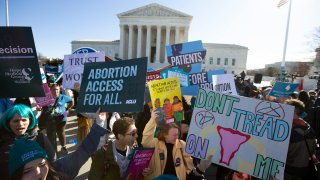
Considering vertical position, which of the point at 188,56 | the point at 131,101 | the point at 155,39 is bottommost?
the point at 131,101

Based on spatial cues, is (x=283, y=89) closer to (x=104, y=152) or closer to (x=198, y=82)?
(x=198, y=82)

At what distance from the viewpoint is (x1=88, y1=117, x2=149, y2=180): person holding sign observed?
226cm

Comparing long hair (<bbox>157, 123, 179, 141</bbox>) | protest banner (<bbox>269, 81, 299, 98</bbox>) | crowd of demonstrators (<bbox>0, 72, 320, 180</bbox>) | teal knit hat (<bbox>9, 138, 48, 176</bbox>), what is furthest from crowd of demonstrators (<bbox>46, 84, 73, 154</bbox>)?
protest banner (<bbox>269, 81, 299, 98</bbox>)

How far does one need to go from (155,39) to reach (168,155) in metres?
61.0

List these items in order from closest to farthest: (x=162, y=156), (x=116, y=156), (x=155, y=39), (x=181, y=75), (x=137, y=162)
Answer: (x=137, y=162)
(x=116, y=156)
(x=162, y=156)
(x=181, y=75)
(x=155, y=39)

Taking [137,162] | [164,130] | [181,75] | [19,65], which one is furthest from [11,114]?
[181,75]

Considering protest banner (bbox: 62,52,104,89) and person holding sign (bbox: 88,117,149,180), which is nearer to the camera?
person holding sign (bbox: 88,117,149,180)

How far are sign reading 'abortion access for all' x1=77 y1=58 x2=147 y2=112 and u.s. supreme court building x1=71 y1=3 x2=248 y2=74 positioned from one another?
52.2m

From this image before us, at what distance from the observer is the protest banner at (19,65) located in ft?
9.11

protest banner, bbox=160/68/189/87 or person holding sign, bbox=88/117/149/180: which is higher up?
protest banner, bbox=160/68/189/87

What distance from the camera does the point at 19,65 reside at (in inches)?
111

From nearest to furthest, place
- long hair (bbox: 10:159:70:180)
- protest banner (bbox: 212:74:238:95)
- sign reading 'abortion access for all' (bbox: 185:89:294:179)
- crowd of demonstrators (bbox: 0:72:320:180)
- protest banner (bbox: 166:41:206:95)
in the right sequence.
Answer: long hair (bbox: 10:159:70:180) → crowd of demonstrators (bbox: 0:72:320:180) → sign reading 'abortion access for all' (bbox: 185:89:294:179) → protest banner (bbox: 212:74:238:95) → protest banner (bbox: 166:41:206:95)

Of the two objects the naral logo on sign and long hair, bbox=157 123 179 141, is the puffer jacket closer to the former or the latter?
long hair, bbox=157 123 179 141

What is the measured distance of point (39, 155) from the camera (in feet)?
5.31
